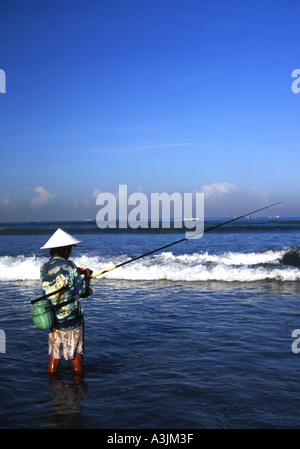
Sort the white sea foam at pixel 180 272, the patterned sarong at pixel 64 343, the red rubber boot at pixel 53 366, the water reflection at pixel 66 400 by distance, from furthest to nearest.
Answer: the white sea foam at pixel 180 272 < the red rubber boot at pixel 53 366 < the patterned sarong at pixel 64 343 < the water reflection at pixel 66 400

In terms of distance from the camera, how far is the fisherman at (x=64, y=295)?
15.1 feet

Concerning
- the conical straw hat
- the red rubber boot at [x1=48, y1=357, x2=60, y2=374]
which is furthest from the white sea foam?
the conical straw hat

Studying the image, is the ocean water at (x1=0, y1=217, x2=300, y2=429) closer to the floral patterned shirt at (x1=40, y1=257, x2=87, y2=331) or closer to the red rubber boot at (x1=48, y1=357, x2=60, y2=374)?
the red rubber boot at (x1=48, y1=357, x2=60, y2=374)

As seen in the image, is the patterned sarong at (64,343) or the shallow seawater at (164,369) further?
the patterned sarong at (64,343)

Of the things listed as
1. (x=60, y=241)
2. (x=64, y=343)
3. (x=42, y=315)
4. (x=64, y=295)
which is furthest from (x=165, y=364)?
(x=60, y=241)

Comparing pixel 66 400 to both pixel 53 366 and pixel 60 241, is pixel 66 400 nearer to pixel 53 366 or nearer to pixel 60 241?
pixel 53 366

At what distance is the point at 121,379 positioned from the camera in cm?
487

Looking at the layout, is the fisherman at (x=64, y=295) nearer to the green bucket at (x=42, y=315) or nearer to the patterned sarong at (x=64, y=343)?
the patterned sarong at (x=64, y=343)

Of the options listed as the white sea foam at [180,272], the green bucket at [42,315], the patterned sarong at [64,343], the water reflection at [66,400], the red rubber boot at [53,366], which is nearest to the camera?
the water reflection at [66,400]

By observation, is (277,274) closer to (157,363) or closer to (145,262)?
(145,262)

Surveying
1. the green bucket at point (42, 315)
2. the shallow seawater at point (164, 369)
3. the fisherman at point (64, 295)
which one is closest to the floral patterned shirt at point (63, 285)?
the fisherman at point (64, 295)

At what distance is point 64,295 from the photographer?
464 cm

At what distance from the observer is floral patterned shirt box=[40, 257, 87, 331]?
459cm
